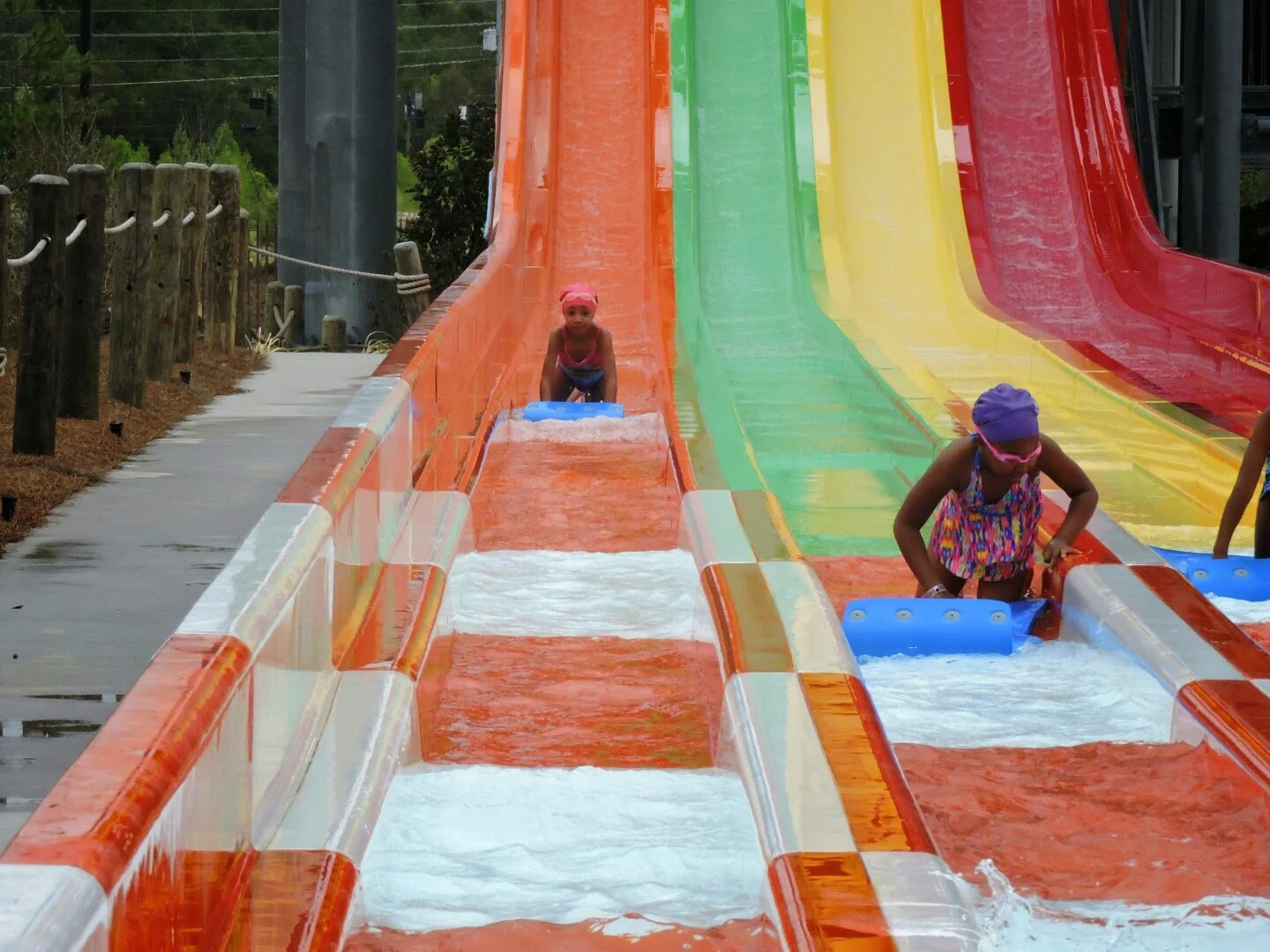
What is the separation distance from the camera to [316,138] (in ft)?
52.7

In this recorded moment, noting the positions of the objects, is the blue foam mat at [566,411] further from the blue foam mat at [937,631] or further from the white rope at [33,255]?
the blue foam mat at [937,631]

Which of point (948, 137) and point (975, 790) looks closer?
→ point (975, 790)

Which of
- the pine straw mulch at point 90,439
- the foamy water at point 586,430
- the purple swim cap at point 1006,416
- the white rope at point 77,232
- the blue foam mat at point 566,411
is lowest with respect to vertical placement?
the pine straw mulch at point 90,439

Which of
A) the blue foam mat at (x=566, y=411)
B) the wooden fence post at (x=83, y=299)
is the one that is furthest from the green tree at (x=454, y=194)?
the blue foam mat at (x=566, y=411)

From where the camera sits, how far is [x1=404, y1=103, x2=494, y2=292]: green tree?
15.3 metres

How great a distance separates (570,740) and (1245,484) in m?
2.59

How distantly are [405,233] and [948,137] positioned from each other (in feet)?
21.3

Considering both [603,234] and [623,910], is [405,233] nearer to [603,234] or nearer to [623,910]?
[603,234]

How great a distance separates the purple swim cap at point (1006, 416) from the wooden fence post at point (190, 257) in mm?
7056

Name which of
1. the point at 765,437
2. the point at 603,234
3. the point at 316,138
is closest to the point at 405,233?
the point at 316,138

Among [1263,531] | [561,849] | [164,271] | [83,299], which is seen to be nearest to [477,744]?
[561,849]

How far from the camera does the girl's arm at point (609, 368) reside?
7605mm

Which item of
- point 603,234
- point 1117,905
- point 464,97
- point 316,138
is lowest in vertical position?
point 1117,905

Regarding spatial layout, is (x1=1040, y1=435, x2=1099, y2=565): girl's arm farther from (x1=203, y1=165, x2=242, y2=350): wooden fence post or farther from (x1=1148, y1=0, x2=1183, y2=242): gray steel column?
(x1=1148, y1=0, x2=1183, y2=242): gray steel column
